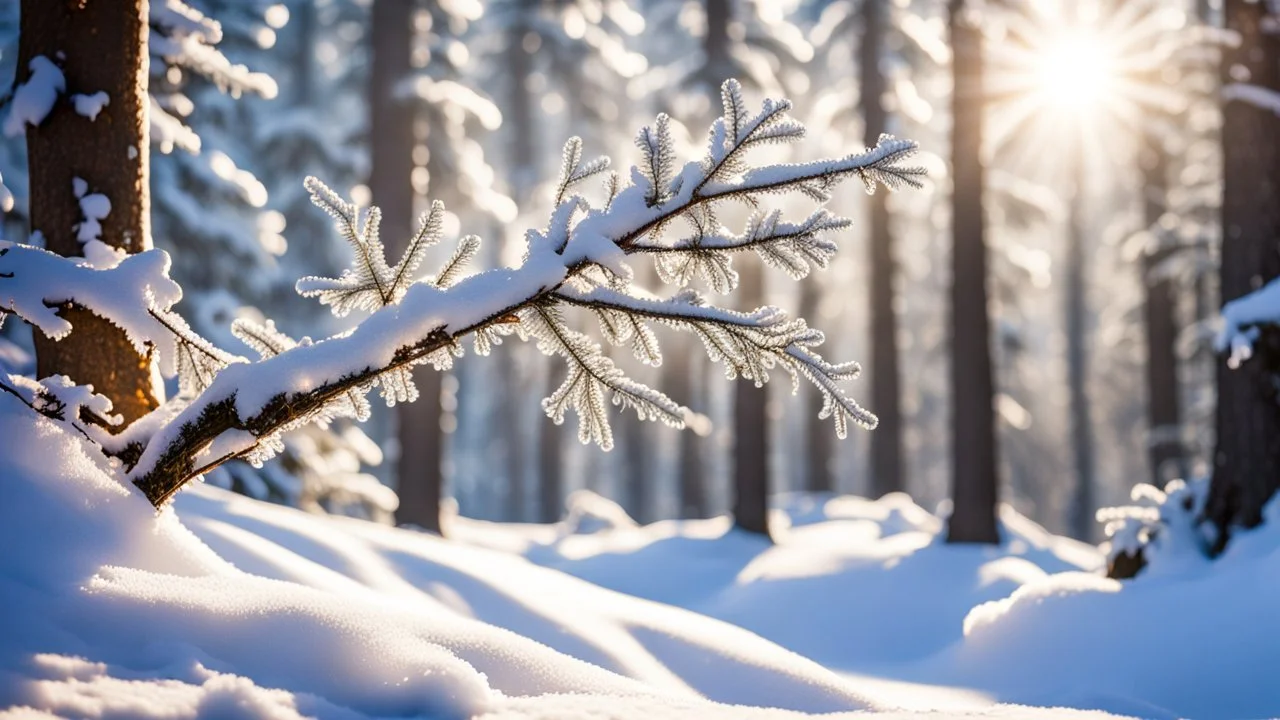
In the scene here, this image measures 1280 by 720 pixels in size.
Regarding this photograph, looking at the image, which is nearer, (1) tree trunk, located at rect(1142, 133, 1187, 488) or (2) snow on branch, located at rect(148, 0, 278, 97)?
(2) snow on branch, located at rect(148, 0, 278, 97)

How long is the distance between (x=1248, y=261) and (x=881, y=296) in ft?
28.8

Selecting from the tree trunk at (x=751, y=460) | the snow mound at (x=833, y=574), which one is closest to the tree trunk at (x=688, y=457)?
the snow mound at (x=833, y=574)

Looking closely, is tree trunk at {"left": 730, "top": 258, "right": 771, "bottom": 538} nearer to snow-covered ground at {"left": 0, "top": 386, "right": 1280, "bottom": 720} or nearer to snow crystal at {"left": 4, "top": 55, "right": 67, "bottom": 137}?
snow-covered ground at {"left": 0, "top": 386, "right": 1280, "bottom": 720}

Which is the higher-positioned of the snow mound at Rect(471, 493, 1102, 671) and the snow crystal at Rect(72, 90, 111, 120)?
the snow crystal at Rect(72, 90, 111, 120)

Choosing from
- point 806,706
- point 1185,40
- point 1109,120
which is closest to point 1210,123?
point 1109,120

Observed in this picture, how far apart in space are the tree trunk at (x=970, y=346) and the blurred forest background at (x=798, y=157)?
7cm

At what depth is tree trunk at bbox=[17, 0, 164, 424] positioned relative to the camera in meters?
4.14

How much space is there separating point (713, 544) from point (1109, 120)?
12.7 metres

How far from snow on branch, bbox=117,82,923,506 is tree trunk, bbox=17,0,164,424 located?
0.71m

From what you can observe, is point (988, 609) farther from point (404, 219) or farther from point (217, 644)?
point (404, 219)

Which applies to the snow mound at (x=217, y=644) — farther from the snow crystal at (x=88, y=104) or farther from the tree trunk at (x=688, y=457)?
the tree trunk at (x=688, y=457)

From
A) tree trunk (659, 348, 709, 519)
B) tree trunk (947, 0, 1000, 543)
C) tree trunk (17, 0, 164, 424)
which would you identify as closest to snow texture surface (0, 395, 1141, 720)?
tree trunk (17, 0, 164, 424)

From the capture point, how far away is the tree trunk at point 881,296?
16.4 metres

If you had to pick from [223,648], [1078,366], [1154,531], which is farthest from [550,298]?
[1078,366]
